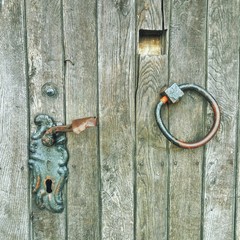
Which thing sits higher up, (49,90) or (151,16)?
(151,16)

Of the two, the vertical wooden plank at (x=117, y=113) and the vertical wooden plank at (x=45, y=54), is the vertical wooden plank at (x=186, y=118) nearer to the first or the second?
the vertical wooden plank at (x=117, y=113)

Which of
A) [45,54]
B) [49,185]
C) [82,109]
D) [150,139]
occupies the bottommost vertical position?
[49,185]

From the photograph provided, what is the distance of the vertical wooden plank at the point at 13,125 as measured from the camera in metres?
1.46

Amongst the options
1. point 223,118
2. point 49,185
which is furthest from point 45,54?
point 223,118

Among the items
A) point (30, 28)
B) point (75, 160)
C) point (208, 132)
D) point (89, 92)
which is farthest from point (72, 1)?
point (208, 132)

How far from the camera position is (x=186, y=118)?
4.99 ft

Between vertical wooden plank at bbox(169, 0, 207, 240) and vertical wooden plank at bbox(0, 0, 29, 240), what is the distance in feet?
1.65

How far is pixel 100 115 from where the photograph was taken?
1.50 metres

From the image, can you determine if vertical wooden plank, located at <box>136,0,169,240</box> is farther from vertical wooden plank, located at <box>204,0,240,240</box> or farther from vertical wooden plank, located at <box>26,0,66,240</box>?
vertical wooden plank, located at <box>26,0,66,240</box>

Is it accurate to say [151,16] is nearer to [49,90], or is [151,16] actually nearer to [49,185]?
[49,90]

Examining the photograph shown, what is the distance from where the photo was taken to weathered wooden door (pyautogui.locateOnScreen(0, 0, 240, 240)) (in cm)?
147

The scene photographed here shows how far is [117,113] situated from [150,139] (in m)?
0.14

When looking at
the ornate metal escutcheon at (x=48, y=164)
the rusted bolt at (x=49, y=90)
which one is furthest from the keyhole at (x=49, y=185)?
the rusted bolt at (x=49, y=90)

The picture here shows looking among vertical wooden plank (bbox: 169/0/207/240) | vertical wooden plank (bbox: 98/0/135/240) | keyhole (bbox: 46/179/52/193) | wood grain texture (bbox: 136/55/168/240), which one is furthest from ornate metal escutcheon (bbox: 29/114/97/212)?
vertical wooden plank (bbox: 169/0/207/240)
